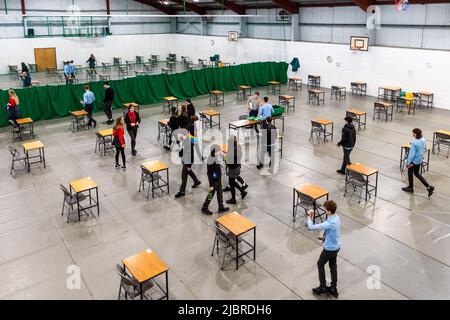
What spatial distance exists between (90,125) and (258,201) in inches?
372

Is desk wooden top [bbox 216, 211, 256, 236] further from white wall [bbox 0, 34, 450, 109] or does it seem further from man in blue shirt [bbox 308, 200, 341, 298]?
white wall [bbox 0, 34, 450, 109]

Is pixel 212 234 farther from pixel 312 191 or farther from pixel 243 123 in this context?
pixel 243 123

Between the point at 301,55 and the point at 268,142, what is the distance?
1528 centimetres

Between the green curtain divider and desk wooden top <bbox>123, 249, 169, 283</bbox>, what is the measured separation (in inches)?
486

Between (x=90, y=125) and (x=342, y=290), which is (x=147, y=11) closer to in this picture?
(x=90, y=125)

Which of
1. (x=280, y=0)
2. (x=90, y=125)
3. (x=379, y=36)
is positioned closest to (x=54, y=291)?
(x=90, y=125)

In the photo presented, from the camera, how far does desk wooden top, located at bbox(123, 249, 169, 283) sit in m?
5.50

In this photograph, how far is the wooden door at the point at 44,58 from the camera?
28.7 metres

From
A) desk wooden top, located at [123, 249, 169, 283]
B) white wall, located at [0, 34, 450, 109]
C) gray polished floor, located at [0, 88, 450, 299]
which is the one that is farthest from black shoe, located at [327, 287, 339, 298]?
white wall, located at [0, 34, 450, 109]

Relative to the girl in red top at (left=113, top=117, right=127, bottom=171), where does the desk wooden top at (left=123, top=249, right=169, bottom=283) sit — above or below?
below

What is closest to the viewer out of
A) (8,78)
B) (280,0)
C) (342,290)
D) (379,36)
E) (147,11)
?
(342,290)

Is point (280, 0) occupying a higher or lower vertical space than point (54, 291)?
higher

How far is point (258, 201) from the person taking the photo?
928cm

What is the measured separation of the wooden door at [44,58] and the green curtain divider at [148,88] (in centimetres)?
1408
